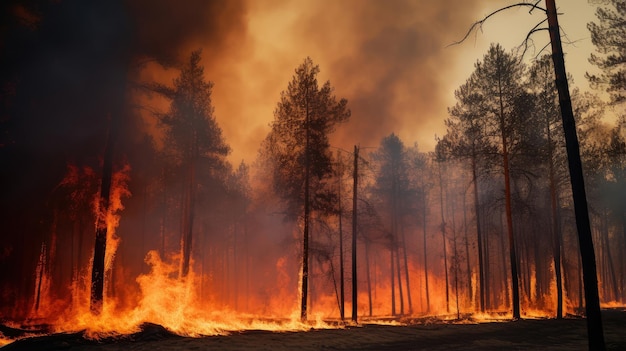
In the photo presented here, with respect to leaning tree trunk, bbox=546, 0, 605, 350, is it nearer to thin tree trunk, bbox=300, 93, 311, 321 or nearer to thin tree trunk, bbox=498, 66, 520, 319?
thin tree trunk, bbox=498, 66, 520, 319

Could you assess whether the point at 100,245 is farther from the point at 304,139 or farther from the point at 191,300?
the point at 191,300

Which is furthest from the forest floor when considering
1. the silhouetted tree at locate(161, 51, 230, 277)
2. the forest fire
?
the silhouetted tree at locate(161, 51, 230, 277)

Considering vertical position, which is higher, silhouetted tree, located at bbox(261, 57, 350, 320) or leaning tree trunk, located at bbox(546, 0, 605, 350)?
silhouetted tree, located at bbox(261, 57, 350, 320)

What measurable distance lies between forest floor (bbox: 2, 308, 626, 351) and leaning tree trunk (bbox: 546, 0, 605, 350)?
129 inches

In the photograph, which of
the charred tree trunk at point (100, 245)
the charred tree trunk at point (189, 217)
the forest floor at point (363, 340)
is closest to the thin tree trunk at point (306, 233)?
the forest floor at point (363, 340)

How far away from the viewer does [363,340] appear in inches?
531

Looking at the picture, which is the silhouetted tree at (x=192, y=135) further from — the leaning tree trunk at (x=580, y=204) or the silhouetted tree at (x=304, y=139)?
the leaning tree trunk at (x=580, y=204)

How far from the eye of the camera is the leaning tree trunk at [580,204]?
8703 mm

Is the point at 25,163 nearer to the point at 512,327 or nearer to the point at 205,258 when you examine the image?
the point at 512,327

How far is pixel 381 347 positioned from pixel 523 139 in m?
16.3

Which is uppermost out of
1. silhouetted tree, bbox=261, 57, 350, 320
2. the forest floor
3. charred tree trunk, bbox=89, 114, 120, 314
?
silhouetted tree, bbox=261, 57, 350, 320

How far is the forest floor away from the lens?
11.0 meters

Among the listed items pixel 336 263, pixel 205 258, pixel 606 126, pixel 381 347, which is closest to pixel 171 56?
pixel 381 347

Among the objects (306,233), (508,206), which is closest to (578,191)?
(508,206)
